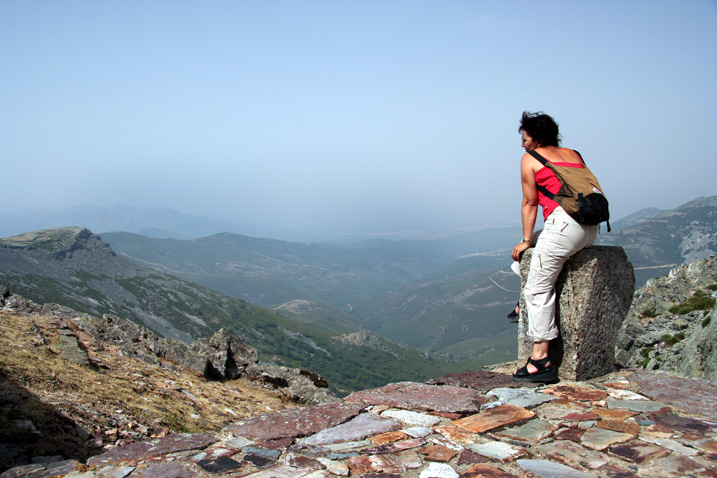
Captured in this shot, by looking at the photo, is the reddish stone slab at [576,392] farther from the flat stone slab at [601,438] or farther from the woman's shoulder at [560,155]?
the woman's shoulder at [560,155]

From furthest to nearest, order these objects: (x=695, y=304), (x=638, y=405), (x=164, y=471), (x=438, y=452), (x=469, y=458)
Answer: (x=695, y=304) → (x=638, y=405) → (x=438, y=452) → (x=469, y=458) → (x=164, y=471)

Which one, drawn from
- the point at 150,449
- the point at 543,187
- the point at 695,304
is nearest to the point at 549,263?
the point at 543,187

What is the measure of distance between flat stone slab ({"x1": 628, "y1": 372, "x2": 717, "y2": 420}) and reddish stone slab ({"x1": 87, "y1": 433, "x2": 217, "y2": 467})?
5.54 metres

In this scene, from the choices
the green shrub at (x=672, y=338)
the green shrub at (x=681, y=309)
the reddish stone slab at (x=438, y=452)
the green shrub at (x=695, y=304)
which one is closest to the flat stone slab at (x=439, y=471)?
the reddish stone slab at (x=438, y=452)

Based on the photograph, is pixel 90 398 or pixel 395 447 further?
pixel 90 398

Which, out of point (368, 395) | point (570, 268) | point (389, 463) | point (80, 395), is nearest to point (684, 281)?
point (570, 268)

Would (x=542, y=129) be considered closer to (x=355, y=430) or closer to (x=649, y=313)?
(x=355, y=430)

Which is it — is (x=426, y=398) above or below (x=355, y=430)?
below

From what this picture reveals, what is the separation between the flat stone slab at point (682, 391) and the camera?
5.02 meters

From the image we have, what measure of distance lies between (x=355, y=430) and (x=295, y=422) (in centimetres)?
82

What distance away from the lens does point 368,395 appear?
6.43m

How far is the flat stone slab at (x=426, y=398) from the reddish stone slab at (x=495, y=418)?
25cm

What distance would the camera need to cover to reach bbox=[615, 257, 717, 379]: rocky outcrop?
32.1 feet

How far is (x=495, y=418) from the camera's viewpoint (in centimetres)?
512
